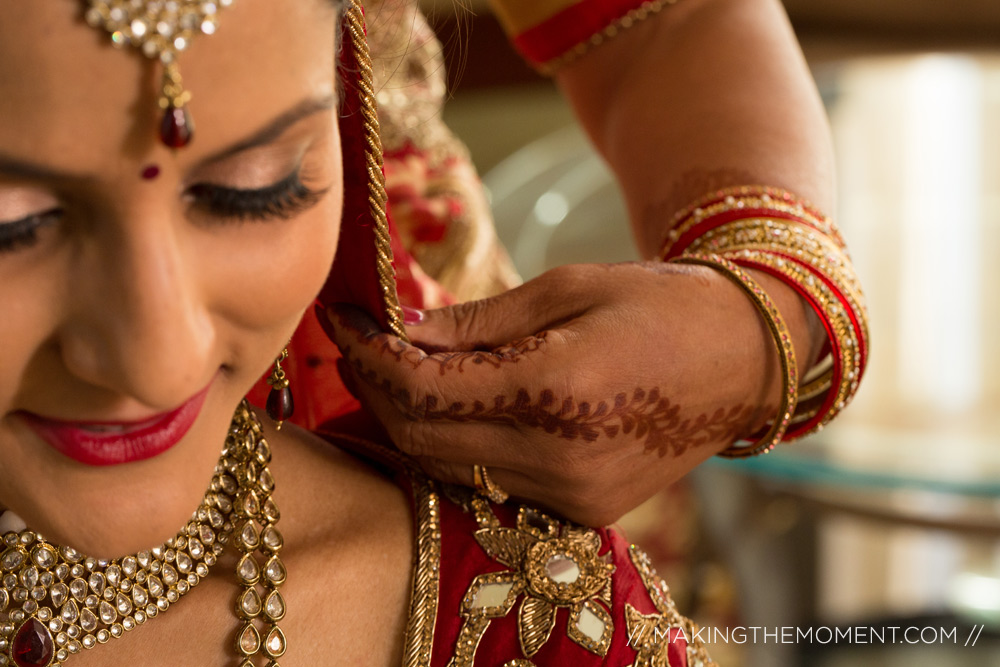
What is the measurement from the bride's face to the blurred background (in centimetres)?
95

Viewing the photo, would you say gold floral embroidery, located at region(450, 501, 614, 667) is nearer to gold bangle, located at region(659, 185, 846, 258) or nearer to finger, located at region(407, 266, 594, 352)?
finger, located at region(407, 266, 594, 352)

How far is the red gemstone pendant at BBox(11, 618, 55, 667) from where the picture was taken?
63 centimetres

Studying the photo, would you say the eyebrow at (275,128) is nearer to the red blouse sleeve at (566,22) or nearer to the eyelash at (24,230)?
the eyelash at (24,230)

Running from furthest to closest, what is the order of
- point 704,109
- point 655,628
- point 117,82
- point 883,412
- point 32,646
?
point 883,412
point 704,109
point 655,628
point 32,646
point 117,82

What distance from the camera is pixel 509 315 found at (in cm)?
76

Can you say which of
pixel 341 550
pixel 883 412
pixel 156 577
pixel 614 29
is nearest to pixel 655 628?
pixel 341 550

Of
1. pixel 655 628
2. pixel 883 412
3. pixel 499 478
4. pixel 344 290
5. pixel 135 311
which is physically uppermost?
pixel 135 311

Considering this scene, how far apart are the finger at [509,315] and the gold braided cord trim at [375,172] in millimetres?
27

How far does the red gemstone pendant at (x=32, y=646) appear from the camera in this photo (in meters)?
0.63

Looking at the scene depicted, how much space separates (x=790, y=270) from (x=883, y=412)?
1072mm

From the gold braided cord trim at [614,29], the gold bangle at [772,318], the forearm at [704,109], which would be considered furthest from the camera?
the gold braided cord trim at [614,29]

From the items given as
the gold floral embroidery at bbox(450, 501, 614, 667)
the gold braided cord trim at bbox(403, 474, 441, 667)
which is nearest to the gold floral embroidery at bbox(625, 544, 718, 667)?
the gold floral embroidery at bbox(450, 501, 614, 667)

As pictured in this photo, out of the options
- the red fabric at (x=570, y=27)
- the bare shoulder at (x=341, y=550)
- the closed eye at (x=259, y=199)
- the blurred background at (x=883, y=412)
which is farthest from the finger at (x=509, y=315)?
the blurred background at (x=883, y=412)

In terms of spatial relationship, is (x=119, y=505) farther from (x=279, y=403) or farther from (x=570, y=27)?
(x=570, y=27)
